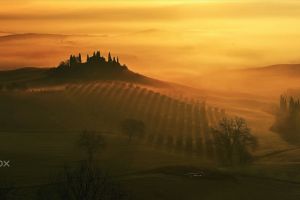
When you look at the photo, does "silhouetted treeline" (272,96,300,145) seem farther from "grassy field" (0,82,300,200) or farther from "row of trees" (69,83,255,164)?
"row of trees" (69,83,255,164)

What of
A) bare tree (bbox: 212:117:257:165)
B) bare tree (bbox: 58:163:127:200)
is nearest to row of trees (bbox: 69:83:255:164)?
bare tree (bbox: 212:117:257:165)

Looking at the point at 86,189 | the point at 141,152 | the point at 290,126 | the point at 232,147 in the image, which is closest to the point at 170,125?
the point at 290,126

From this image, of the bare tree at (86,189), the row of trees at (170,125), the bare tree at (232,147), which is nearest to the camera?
the bare tree at (86,189)

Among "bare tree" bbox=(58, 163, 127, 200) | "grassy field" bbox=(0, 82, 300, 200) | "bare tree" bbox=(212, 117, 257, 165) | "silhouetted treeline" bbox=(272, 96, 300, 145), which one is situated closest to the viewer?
"bare tree" bbox=(58, 163, 127, 200)

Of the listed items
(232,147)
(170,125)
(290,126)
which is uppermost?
(170,125)

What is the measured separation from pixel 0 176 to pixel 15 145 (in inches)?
1371

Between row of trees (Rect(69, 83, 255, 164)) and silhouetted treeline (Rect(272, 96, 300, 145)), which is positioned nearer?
row of trees (Rect(69, 83, 255, 164))

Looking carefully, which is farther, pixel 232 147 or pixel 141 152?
pixel 232 147

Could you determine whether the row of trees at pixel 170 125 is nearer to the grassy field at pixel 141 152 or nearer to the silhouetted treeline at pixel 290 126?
the grassy field at pixel 141 152

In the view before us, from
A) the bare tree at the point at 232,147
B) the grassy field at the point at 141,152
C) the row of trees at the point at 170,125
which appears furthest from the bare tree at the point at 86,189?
the row of trees at the point at 170,125

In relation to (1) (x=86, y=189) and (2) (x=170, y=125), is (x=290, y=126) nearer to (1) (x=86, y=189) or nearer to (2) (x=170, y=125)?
(2) (x=170, y=125)

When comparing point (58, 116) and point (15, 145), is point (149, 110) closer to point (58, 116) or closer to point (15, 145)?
point (58, 116)

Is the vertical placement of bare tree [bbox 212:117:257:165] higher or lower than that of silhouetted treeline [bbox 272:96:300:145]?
lower

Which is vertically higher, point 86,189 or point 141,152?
point 141,152
